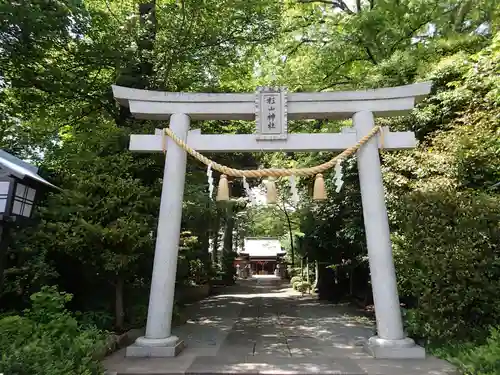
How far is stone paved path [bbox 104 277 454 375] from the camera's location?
5.94 metres

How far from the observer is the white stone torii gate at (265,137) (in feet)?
22.9

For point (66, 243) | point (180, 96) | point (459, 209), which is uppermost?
point (180, 96)

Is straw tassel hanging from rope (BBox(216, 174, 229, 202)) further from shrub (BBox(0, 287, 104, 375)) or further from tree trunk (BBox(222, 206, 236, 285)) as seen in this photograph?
tree trunk (BBox(222, 206, 236, 285))

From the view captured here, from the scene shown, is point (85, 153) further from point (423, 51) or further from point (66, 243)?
point (423, 51)

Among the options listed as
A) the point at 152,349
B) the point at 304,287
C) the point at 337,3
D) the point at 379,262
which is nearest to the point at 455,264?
the point at 379,262

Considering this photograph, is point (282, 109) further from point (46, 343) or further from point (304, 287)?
point (304, 287)

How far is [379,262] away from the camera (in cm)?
685

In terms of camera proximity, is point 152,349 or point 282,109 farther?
point 282,109

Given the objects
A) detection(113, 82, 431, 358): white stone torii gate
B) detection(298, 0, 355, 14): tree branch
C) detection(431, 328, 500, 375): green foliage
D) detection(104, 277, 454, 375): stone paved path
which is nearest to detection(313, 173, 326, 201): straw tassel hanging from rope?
detection(113, 82, 431, 358): white stone torii gate

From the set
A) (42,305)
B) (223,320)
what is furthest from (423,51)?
(42,305)

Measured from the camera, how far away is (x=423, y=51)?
1224 cm

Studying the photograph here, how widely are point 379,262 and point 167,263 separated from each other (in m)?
3.71

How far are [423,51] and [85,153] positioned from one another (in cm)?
1029

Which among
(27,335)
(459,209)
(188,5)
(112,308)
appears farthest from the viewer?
(188,5)
